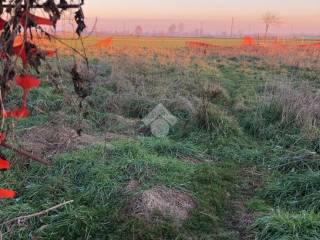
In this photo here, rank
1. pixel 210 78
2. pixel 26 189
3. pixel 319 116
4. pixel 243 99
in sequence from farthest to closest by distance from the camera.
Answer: pixel 210 78 → pixel 243 99 → pixel 319 116 → pixel 26 189

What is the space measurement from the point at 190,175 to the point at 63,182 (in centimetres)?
150

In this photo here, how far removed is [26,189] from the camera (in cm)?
438

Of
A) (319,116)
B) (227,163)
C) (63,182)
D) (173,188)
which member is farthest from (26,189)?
(319,116)

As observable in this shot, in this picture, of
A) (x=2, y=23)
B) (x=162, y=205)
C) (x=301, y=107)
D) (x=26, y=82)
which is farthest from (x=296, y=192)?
(x=2, y=23)

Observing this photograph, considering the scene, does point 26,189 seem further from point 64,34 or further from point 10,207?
point 64,34

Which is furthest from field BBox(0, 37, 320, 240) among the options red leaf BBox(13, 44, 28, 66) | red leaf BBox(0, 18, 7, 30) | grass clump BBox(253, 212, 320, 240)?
red leaf BBox(0, 18, 7, 30)

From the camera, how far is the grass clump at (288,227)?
11.8 feet

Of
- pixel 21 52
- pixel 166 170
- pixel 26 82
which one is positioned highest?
pixel 21 52

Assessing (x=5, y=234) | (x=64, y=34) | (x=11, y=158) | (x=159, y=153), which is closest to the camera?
(x=64, y=34)

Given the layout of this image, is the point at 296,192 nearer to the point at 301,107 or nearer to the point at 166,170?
the point at 166,170

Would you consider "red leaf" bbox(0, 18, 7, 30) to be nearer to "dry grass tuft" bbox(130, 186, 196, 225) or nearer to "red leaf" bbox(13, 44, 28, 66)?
"red leaf" bbox(13, 44, 28, 66)

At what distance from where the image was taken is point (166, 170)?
4.85m

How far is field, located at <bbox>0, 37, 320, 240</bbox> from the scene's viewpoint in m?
3.82

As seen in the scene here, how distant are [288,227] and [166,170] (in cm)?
162
